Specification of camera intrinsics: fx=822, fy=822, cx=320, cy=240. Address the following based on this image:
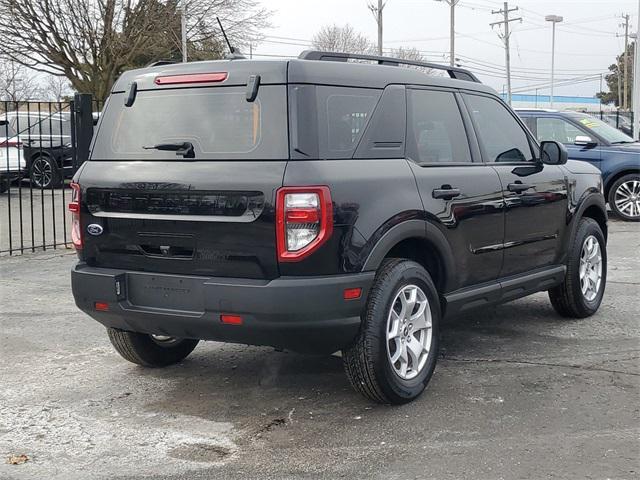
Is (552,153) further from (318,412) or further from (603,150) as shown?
(603,150)

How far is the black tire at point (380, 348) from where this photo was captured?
169 inches

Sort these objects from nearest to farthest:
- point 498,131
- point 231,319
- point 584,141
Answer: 1. point 231,319
2. point 498,131
3. point 584,141

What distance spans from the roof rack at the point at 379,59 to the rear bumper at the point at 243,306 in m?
1.31

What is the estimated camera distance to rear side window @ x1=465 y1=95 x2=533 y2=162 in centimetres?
548

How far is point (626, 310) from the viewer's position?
22.5 feet

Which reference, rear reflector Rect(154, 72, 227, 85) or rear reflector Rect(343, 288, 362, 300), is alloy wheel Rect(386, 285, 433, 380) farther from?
rear reflector Rect(154, 72, 227, 85)

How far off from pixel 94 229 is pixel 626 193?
35.4 ft

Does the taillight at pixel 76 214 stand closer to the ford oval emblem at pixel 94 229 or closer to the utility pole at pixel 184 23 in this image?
the ford oval emblem at pixel 94 229

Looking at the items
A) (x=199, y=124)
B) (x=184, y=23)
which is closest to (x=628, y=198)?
(x=199, y=124)

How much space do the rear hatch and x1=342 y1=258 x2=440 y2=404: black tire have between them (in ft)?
1.99

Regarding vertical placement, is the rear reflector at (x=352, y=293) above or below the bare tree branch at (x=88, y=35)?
below

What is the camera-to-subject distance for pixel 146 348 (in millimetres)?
5270

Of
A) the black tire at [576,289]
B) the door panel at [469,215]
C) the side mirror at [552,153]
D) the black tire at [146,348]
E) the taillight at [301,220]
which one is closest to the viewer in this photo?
the taillight at [301,220]

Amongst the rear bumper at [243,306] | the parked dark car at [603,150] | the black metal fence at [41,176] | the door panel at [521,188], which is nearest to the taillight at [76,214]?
the rear bumper at [243,306]
